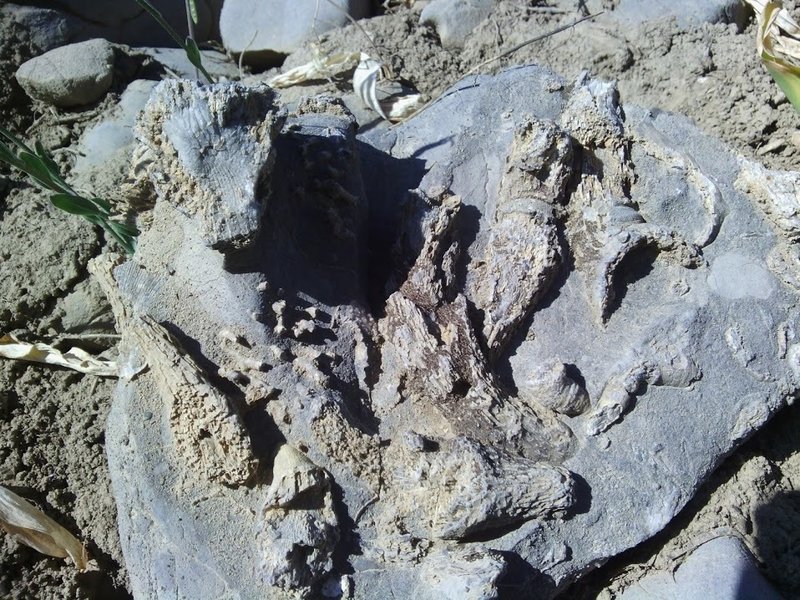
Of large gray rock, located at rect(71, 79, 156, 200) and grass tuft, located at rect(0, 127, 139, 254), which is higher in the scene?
grass tuft, located at rect(0, 127, 139, 254)

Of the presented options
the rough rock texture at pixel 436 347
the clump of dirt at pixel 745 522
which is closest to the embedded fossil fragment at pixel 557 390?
the rough rock texture at pixel 436 347

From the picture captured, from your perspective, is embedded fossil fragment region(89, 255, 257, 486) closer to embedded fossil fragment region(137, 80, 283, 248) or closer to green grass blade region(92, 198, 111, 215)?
embedded fossil fragment region(137, 80, 283, 248)

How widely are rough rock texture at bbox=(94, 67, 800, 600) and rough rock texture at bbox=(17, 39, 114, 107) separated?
0.80m

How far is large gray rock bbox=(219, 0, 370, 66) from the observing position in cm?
240

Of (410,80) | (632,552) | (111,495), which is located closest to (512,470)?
(632,552)

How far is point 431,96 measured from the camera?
227 cm

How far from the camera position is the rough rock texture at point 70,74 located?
6.90 feet

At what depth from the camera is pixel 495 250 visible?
5.17 ft

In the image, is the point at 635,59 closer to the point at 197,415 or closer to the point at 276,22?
the point at 276,22

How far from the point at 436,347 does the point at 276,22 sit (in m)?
1.47

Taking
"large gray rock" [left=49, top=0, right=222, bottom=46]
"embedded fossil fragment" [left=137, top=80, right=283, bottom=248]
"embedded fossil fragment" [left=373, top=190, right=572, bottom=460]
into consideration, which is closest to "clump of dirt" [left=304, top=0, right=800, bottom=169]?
"large gray rock" [left=49, top=0, right=222, bottom=46]

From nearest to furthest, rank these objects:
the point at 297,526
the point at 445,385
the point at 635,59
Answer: the point at 297,526 → the point at 445,385 → the point at 635,59

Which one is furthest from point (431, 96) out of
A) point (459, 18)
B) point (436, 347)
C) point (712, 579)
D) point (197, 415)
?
point (712, 579)

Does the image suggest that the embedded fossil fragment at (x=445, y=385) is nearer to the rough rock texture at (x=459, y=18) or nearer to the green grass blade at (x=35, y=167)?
the green grass blade at (x=35, y=167)
